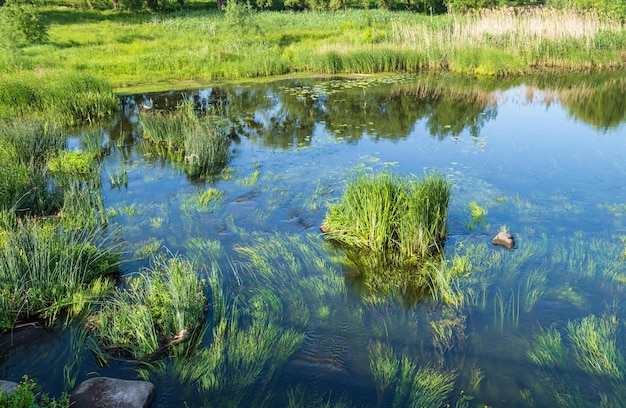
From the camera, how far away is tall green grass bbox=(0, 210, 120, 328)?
5.75m

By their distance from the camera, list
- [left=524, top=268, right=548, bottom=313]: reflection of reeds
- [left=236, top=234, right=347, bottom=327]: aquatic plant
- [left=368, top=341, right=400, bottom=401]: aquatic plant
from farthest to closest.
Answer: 1. [left=236, top=234, right=347, bottom=327]: aquatic plant
2. [left=524, top=268, right=548, bottom=313]: reflection of reeds
3. [left=368, top=341, right=400, bottom=401]: aquatic plant

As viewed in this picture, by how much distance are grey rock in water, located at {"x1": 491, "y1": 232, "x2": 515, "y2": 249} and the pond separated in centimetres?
13

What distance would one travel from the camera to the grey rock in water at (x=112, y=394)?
4406 millimetres

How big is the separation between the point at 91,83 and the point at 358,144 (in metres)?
9.37

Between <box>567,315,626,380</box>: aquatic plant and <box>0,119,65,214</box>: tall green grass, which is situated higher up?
<box>0,119,65,214</box>: tall green grass

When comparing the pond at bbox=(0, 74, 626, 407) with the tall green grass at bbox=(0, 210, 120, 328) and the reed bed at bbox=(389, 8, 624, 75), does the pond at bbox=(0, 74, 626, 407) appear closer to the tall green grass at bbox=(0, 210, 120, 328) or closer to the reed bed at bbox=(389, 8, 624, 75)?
the tall green grass at bbox=(0, 210, 120, 328)

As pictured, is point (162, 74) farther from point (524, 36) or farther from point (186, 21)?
point (186, 21)

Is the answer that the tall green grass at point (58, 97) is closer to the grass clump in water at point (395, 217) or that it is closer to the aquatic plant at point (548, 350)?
the grass clump in water at point (395, 217)

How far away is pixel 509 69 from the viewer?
20594 mm

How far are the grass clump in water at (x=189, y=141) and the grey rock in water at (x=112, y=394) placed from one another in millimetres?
6596

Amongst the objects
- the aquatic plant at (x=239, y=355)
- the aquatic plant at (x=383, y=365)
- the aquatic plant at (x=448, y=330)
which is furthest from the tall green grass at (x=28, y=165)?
the aquatic plant at (x=448, y=330)

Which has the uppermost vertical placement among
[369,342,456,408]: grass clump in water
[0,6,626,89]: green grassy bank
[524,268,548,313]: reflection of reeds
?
[0,6,626,89]: green grassy bank

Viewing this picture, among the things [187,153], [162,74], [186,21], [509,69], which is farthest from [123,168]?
[186,21]

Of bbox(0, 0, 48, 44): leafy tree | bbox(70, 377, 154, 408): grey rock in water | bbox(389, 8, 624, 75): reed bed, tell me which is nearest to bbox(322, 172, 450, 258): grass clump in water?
bbox(70, 377, 154, 408): grey rock in water
